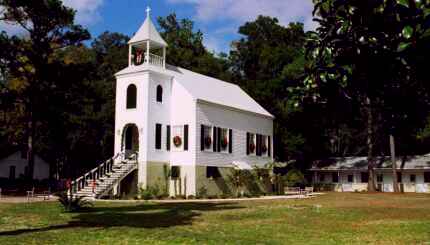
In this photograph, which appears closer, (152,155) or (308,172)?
(152,155)

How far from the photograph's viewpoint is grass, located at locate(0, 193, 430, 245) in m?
13.0

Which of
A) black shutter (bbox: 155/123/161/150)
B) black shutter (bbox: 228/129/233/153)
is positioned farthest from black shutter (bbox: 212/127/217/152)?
black shutter (bbox: 155/123/161/150)

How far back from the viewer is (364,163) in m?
55.6

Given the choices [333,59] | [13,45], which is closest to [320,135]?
[13,45]

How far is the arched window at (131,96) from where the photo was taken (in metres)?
35.5

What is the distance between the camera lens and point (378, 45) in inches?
200

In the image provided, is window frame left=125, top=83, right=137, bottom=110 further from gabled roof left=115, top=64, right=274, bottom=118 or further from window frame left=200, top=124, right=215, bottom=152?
window frame left=200, top=124, right=215, bottom=152

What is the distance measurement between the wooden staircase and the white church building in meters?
0.57

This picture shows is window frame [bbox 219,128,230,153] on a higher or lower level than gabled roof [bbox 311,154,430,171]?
higher

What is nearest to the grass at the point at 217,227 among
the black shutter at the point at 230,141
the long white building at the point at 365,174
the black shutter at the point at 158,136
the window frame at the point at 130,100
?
the black shutter at the point at 158,136

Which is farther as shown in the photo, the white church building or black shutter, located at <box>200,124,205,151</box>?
black shutter, located at <box>200,124,205,151</box>

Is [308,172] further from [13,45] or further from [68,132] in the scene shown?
[13,45]

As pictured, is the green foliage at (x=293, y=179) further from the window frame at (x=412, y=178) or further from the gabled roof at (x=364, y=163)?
the window frame at (x=412, y=178)

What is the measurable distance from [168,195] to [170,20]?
124 feet
